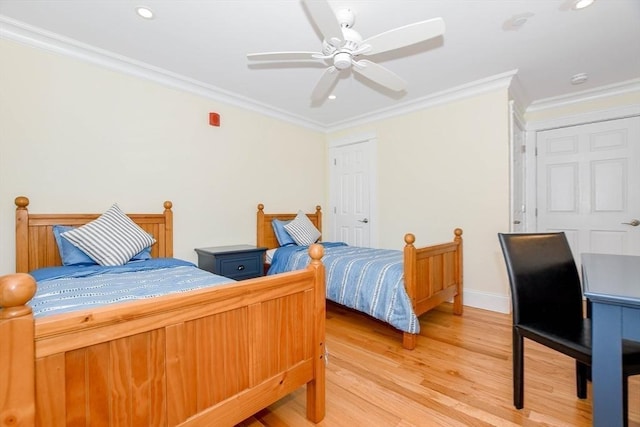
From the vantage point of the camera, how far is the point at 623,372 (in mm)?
1080

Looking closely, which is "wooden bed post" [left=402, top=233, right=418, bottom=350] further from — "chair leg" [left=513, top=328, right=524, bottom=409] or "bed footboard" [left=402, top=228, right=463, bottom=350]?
"chair leg" [left=513, top=328, right=524, bottom=409]

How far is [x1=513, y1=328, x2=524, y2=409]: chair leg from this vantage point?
1.48m

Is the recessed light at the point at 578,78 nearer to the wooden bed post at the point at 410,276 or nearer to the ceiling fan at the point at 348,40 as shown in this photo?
the ceiling fan at the point at 348,40

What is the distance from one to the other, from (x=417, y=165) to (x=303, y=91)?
5.43ft

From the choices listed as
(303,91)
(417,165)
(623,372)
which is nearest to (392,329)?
(623,372)

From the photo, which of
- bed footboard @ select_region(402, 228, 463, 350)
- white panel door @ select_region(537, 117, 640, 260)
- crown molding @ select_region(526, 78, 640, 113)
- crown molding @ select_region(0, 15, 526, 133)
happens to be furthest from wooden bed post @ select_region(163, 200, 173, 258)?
crown molding @ select_region(526, 78, 640, 113)

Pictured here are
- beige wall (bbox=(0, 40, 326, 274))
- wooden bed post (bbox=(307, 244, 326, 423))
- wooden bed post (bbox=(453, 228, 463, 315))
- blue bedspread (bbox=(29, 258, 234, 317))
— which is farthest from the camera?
wooden bed post (bbox=(453, 228, 463, 315))

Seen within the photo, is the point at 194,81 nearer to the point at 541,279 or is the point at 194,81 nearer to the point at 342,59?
the point at 342,59

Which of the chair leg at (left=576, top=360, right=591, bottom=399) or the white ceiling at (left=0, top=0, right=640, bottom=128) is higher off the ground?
the white ceiling at (left=0, top=0, right=640, bottom=128)

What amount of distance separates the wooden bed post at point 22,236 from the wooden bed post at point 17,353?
Answer: 6.63 feet

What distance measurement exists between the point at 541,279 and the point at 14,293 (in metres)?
2.10

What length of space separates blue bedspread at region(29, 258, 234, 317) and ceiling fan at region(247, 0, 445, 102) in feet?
5.11

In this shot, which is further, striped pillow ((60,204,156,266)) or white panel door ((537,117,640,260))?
white panel door ((537,117,640,260))

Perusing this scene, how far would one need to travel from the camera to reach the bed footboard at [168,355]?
2.36ft
